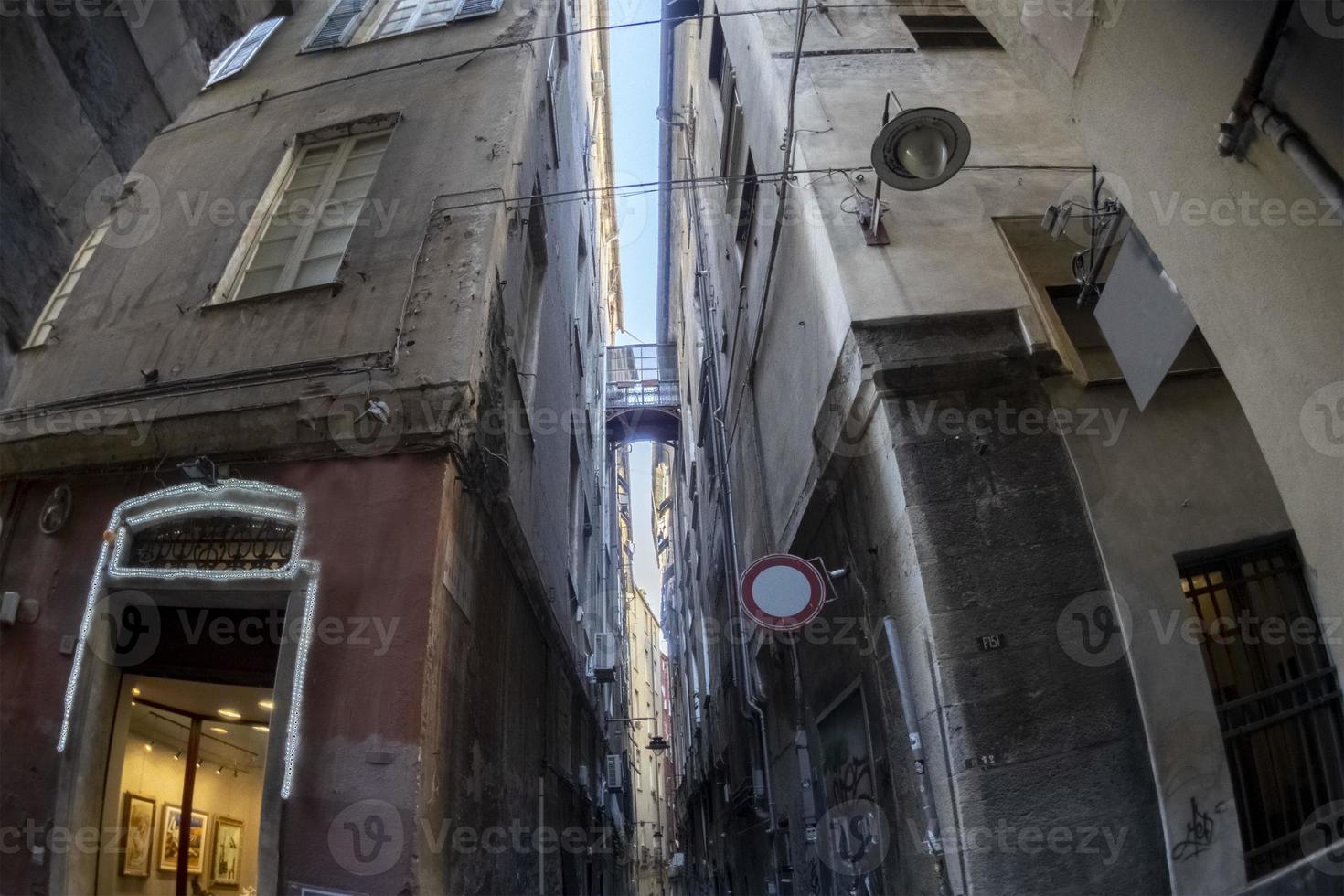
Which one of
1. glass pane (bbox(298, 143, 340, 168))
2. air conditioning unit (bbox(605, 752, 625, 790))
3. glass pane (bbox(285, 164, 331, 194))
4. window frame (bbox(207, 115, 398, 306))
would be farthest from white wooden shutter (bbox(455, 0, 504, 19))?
air conditioning unit (bbox(605, 752, 625, 790))

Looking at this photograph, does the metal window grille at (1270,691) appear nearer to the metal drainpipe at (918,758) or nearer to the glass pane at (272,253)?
the metal drainpipe at (918,758)

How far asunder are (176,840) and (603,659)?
8542 millimetres

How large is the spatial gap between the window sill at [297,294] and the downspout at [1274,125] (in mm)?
6494

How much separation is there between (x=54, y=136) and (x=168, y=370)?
8.70 ft

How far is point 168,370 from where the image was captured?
688cm

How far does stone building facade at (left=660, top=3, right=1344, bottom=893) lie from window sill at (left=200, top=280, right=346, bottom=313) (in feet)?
14.5

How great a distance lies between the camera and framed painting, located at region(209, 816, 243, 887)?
26.0ft

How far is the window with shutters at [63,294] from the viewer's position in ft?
26.1

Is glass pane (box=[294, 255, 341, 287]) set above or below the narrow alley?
above

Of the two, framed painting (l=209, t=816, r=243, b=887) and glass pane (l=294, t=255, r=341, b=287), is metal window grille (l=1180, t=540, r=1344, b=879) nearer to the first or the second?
glass pane (l=294, t=255, r=341, b=287)

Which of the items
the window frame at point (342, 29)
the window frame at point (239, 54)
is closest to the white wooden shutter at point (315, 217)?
the window frame at point (342, 29)

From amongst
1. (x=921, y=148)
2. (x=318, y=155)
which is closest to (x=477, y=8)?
(x=318, y=155)

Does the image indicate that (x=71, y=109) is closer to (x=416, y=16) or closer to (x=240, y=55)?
(x=416, y=16)

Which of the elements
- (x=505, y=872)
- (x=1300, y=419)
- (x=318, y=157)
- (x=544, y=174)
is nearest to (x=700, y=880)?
(x=505, y=872)
